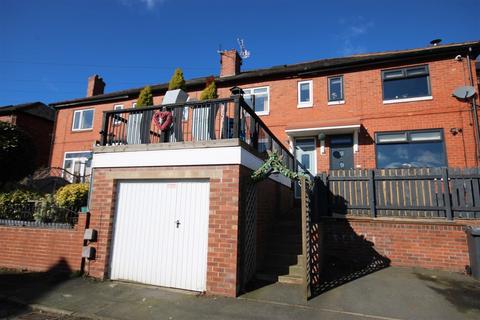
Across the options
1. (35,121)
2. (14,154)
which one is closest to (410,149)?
(14,154)

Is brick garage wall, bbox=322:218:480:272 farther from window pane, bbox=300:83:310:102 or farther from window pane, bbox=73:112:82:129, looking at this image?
window pane, bbox=73:112:82:129

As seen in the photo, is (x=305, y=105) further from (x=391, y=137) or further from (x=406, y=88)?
(x=406, y=88)

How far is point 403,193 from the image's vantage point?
768cm

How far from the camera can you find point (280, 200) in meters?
9.36

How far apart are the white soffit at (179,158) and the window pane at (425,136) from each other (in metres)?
7.25

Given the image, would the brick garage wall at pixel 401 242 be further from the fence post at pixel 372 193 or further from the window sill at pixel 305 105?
the window sill at pixel 305 105

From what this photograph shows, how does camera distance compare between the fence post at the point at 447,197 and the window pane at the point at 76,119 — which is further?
the window pane at the point at 76,119

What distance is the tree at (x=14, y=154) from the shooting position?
34.4 ft

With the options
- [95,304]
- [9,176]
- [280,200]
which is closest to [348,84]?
[280,200]

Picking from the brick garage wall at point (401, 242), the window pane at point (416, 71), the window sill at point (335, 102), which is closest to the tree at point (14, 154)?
the brick garage wall at point (401, 242)

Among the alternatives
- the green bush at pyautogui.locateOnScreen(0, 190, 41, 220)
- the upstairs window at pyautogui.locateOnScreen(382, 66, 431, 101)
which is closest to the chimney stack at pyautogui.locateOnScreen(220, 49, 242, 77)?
the upstairs window at pyautogui.locateOnScreen(382, 66, 431, 101)

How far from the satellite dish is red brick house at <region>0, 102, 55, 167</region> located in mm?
23448

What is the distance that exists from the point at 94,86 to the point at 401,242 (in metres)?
19.1

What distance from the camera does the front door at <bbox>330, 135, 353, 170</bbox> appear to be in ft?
38.5
